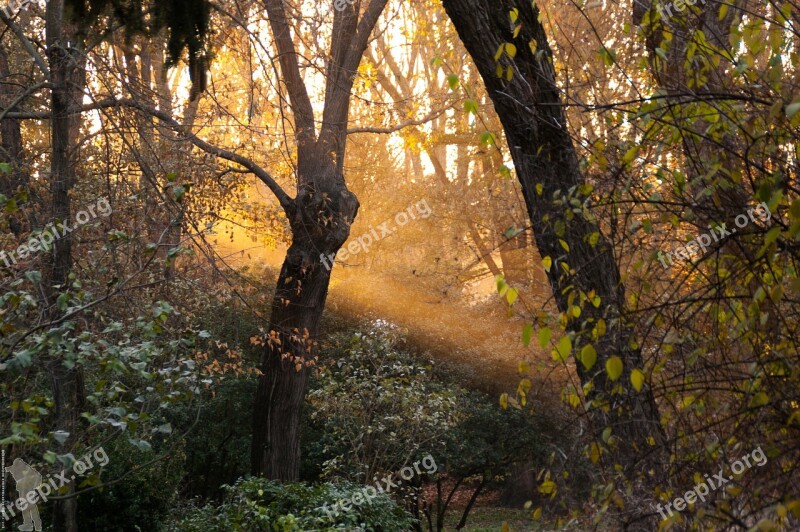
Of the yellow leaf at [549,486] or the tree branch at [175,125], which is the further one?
the tree branch at [175,125]

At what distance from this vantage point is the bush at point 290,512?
6.91 meters

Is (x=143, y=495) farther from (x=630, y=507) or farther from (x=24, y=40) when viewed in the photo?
(x=630, y=507)

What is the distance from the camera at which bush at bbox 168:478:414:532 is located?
6914 millimetres

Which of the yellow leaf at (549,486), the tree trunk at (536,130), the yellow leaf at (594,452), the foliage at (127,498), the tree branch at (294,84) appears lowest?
the foliage at (127,498)

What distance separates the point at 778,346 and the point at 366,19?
830 cm

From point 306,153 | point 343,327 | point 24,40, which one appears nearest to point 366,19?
point 306,153

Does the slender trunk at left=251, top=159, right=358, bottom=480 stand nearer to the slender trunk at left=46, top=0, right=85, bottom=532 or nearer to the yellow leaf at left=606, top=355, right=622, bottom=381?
the slender trunk at left=46, top=0, right=85, bottom=532

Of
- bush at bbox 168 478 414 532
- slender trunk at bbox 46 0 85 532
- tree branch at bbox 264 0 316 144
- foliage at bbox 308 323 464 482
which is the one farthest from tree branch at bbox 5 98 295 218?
bush at bbox 168 478 414 532

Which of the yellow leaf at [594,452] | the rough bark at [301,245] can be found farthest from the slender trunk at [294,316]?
the yellow leaf at [594,452]

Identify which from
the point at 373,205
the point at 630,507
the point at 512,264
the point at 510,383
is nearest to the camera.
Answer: the point at 630,507

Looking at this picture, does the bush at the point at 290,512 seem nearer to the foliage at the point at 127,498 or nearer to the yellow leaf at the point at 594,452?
the foliage at the point at 127,498

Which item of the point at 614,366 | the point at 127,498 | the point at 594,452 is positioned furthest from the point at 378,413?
the point at 614,366

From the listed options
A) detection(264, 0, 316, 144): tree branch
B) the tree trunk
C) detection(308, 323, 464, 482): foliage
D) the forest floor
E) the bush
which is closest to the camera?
the tree trunk

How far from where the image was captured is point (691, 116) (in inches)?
122
